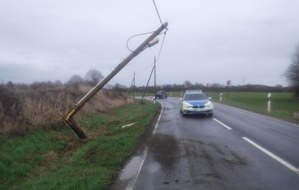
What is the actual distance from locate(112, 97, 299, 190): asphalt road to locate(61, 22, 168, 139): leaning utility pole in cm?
303

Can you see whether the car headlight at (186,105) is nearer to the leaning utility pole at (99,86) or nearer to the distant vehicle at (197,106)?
the distant vehicle at (197,106)

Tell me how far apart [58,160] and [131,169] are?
10.4ft

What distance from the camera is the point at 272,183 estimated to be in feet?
23.1

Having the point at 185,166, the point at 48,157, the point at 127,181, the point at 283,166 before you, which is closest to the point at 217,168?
the point at 185,166

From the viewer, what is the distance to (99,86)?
51.9 feet

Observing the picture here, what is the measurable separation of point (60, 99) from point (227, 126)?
886cm

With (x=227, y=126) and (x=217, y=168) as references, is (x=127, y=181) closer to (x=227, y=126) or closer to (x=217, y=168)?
(x=217, y=168)

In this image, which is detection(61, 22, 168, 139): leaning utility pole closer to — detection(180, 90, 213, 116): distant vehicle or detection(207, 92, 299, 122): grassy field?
detection(180, 90, 213, 116): distant vehicle

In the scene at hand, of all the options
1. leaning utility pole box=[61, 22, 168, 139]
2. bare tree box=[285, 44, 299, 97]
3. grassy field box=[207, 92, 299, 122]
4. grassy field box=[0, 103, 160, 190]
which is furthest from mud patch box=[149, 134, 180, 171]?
A: bare tree box=[285, 44, 299, 97]

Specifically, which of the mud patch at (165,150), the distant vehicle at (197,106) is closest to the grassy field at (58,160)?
the mud patch at (165,150)

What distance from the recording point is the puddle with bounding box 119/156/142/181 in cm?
809

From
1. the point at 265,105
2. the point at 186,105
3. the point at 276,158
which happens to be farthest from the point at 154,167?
the point at 265,105

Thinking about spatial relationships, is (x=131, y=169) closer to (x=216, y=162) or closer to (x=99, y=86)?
(x=216, y=162)

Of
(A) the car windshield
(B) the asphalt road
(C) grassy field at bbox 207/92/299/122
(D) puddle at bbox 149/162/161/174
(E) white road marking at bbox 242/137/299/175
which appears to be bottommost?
(C) grassy field at bbox 207/92/299/122
